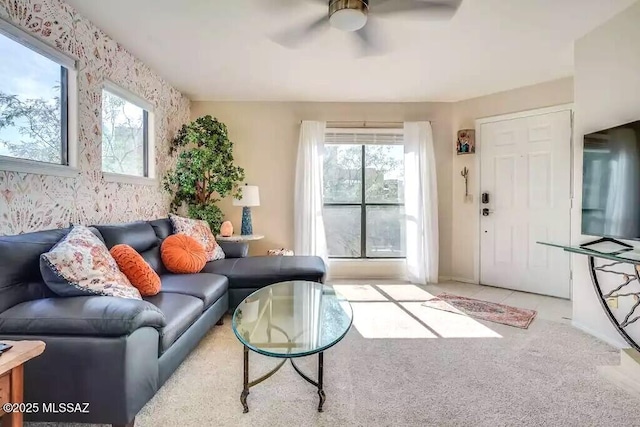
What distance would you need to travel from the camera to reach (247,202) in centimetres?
375

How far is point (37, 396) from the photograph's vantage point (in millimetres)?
1346

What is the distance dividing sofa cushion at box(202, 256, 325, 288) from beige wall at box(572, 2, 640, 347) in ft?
7.32

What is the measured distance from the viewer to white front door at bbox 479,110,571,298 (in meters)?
3.43

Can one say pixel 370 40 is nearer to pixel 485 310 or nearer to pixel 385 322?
pixel 385 322

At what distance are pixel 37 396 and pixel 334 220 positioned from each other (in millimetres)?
3398

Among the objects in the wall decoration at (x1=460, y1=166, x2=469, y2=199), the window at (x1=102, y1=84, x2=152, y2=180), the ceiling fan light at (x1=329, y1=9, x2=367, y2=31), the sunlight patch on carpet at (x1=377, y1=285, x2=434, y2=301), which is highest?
the ceiling fan light at (x1=329, y1=9, x2=367, y2=31)

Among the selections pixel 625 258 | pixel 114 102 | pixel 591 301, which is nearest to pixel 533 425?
pixel 625 258

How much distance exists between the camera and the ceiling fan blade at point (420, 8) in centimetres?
197

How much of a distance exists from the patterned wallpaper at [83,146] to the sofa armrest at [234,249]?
0.83m

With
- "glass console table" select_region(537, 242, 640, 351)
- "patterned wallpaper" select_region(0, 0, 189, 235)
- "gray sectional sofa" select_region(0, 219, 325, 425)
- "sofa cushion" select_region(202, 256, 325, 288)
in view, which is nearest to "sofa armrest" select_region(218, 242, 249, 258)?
"sofa cushion" select_region(202, 256, 325, 288)

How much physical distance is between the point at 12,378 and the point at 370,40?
291 centimetres

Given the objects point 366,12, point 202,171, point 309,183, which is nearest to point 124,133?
point 202,171

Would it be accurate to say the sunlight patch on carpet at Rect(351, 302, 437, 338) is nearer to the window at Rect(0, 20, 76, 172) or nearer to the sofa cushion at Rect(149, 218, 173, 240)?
the sofa cushion at Rect(149, 218, 173, 240)

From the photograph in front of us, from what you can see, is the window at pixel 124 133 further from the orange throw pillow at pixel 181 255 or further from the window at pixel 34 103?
the orange throw pillow at pixel 181 255
